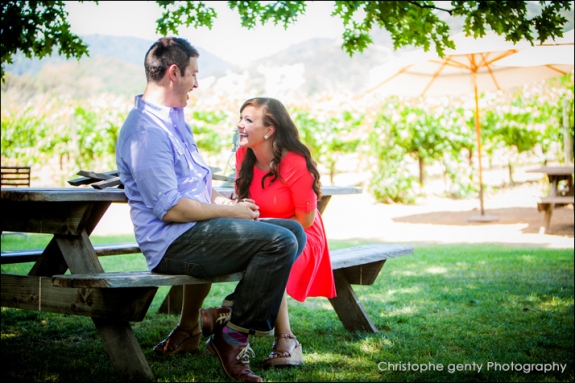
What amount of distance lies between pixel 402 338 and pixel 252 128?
1.44 m

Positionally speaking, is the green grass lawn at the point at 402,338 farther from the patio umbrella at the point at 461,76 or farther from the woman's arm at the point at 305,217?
the patio umbrella at the point at 461,76

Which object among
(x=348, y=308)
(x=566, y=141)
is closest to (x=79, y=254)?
(x=348, y=308)

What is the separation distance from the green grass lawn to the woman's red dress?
1.16 feet

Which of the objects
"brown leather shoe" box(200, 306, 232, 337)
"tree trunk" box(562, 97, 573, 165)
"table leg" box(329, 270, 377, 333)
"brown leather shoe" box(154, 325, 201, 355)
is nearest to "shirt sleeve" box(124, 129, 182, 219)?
"brown leather shoe" box(200, 306, 232, 337)

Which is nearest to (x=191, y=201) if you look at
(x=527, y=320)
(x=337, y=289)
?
(x=337, y=289)

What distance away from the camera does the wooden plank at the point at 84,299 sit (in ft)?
8.70

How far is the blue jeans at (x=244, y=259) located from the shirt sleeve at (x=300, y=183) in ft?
1.48

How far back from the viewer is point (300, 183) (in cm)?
313

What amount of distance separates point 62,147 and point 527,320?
12085 millimetres

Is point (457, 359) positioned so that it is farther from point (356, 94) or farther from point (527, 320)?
point (356, 94)

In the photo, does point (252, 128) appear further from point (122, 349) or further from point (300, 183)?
point (122, 349)

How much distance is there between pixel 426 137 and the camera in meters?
12.4

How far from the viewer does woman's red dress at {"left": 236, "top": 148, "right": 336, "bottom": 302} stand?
313 centimetres

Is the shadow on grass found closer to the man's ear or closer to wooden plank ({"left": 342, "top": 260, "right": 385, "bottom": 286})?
wooden plank ({"left": 342, "top": 260, "right": 385, "bottom": 286})
